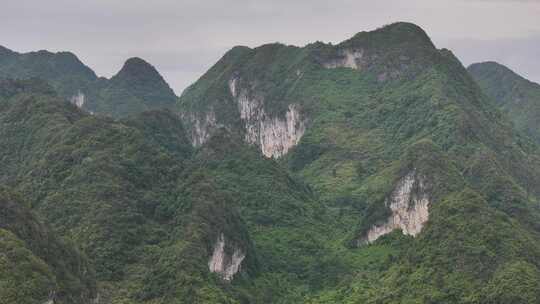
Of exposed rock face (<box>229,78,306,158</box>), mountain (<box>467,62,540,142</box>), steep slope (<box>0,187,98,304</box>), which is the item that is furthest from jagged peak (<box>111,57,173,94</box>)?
steep slope (<box>0,187,98,304</box>)

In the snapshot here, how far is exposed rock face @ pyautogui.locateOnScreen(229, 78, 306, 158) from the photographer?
12075 centimetres

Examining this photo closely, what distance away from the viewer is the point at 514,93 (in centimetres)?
16775

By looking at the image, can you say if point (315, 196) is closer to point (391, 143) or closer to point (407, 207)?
point (391, 143)

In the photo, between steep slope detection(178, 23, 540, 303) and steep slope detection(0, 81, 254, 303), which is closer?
steep slope detection(0, 81, 254, 303)

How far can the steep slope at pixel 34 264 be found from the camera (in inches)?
1651

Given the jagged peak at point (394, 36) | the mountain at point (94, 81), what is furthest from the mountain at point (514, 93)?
the mountain at point (94, 81)

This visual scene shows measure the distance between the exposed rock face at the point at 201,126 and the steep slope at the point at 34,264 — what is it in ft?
294

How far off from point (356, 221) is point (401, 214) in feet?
53.3

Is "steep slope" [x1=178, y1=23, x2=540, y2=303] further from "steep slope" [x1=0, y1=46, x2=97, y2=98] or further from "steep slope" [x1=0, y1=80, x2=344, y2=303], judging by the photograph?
"steep slope" [x1=0, y1=46, x2=97, y2=98]

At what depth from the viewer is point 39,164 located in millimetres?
68938

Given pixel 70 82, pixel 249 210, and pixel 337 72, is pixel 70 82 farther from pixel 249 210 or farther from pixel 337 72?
pixel 249 210

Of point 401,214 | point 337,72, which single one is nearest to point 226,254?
point 401,214

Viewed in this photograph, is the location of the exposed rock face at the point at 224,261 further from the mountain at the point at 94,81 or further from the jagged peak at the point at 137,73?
the jagged peak at the point at 137,73

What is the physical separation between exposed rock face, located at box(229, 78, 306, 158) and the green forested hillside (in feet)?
2.40
